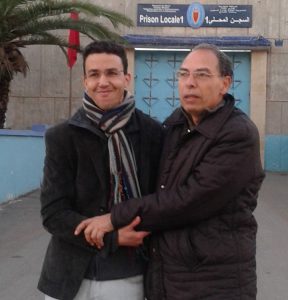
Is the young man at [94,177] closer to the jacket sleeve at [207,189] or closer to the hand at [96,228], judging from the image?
the hand at [96,228]

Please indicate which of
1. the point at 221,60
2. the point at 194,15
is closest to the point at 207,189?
the point at 221,60

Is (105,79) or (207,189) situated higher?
(105,79)

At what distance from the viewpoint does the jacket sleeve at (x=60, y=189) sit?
246 cm

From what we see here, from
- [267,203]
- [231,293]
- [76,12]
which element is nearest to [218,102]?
[231,293]

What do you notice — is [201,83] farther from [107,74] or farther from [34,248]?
[34,248]

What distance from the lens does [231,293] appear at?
91.0 inches

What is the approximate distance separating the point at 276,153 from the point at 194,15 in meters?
4.35

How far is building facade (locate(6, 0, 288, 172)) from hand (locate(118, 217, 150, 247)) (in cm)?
1416

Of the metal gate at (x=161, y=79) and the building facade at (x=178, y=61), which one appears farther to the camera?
the metal gate at (x=161, y=79)

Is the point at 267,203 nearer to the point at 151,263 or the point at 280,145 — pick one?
the point at 280,145

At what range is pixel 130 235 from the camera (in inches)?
93.3

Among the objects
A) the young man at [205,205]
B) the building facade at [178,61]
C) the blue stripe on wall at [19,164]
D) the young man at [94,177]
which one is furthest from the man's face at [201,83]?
the building facade at [178,61]

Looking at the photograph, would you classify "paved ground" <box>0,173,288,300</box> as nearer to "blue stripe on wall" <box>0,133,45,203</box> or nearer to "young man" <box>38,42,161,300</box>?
"blue stripe on wall" <box>0,133,45,203</box>

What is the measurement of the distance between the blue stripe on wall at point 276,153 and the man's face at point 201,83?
1447cm
